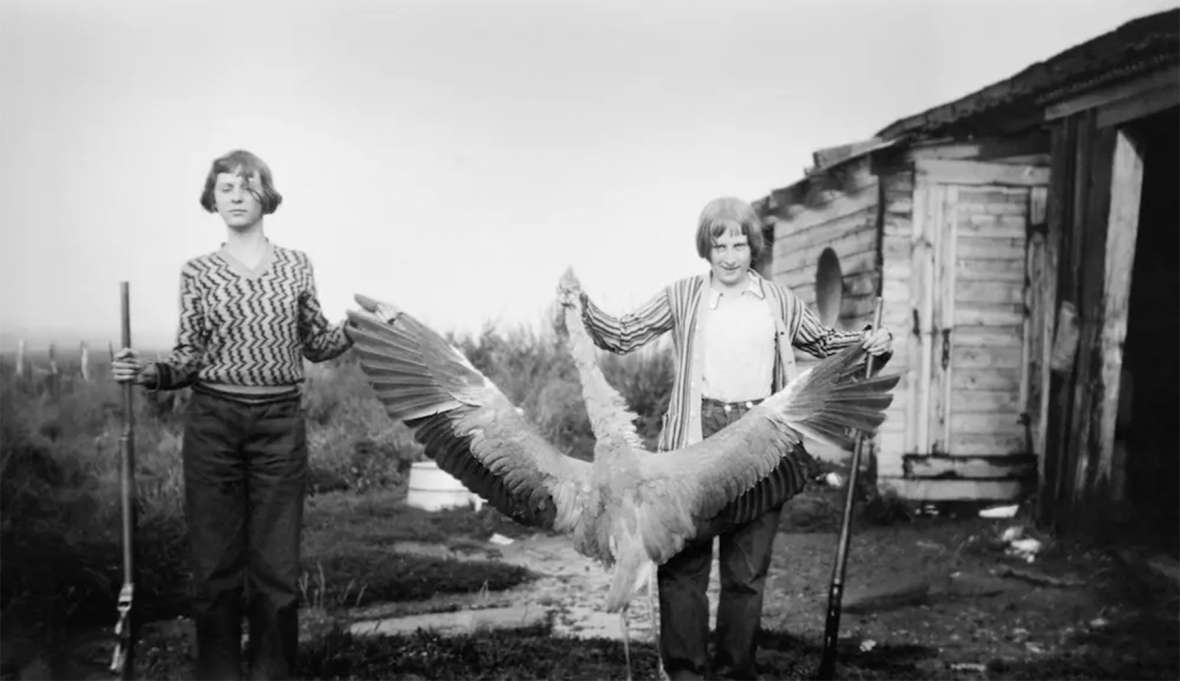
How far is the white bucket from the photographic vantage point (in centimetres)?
530

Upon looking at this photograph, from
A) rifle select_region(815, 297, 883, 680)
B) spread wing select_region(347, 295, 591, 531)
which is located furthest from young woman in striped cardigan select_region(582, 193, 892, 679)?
rifle select_region(815, 297, 883, 680)

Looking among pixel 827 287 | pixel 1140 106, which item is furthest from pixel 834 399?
pixel 827 287

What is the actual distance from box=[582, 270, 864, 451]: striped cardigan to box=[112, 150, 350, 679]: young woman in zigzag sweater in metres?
0.92

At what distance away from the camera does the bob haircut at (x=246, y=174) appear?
9.09 feet

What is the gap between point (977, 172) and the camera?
5.64 m

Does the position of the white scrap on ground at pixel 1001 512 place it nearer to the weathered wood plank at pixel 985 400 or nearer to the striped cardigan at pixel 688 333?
the weathered wood plank at pixel 985 400

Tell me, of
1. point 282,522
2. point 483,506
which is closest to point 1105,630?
point 483,506

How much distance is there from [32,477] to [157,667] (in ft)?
3.32

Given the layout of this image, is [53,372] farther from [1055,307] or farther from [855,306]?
[1055,307]

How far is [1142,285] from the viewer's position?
5438 mm

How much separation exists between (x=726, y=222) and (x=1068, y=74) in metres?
3.05

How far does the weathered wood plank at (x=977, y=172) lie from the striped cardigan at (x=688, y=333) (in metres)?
3.15

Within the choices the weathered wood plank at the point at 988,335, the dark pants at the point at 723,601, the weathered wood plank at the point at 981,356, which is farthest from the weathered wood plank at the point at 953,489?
the dark pants at the point at 723,601

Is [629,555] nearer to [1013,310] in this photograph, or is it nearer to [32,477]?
[32,477]
